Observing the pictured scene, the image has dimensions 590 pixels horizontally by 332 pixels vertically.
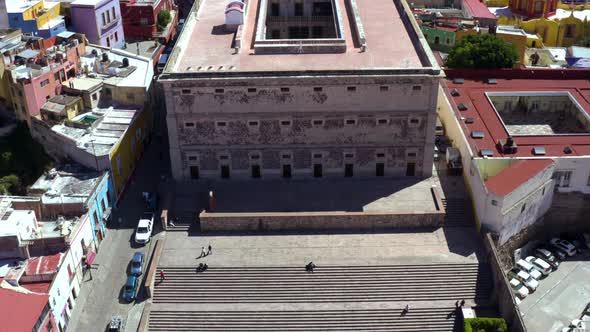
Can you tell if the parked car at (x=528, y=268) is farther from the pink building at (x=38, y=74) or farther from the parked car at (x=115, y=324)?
the pink building at (x=38, y=74)

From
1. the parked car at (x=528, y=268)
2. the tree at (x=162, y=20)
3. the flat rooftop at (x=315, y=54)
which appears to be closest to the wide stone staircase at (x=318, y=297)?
the parked car at (x=528, y=268)

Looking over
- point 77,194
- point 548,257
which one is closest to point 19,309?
point 77,194

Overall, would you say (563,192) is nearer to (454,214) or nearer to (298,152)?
(454,214)

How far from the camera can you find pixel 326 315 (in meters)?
48.4

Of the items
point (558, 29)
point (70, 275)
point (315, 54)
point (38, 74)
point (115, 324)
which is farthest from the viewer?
point (558, 29)

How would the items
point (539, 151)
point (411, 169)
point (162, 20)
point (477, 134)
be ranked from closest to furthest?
point (539, 151) → point (477, 134) → point (411, 169) → point (162, 20)

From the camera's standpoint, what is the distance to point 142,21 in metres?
91.4

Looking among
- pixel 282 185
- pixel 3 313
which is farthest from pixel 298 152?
pixel 3 313

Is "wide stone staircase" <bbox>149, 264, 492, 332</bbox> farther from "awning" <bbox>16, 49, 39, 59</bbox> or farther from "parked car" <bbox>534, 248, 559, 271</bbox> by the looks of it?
"awning" <bbox>16, 49, 39, 59</bbox>

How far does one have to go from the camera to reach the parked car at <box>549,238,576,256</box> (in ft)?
188

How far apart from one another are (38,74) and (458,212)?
41.8 m

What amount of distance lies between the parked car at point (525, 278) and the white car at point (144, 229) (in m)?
31.0

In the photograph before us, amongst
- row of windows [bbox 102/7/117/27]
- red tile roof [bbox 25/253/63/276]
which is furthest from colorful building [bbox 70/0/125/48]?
red tile roof [bbox 25/253/63/276]

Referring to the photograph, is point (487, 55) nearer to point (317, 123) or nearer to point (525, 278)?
point (317, 123)
